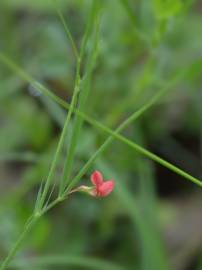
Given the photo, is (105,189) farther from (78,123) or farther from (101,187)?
(78,123)

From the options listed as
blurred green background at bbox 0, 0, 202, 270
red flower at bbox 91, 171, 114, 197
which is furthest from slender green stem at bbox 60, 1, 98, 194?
blurred green background at bbox 0, 0, 202, 270

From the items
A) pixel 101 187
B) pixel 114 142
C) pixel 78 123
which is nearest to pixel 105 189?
pixel 101 187

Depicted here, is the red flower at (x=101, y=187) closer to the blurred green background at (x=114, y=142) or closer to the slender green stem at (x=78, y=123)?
the slender green stem at (x=78, y=123)

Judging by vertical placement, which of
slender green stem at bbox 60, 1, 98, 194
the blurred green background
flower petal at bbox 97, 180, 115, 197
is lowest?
the blurred green background

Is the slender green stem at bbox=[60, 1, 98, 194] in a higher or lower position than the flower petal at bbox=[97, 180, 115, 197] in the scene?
higher

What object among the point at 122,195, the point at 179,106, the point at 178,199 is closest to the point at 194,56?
the point at 179,106

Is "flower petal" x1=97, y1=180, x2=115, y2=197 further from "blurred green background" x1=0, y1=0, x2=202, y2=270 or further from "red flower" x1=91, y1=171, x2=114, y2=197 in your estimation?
"blurred green background" x1=0, y1=0, x2=202, y2=270

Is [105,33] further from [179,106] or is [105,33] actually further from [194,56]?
[179,106]

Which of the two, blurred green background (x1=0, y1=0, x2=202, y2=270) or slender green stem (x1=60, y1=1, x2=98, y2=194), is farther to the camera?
blurred green background (x1=0, y1=0, x2=202, y2=270)
